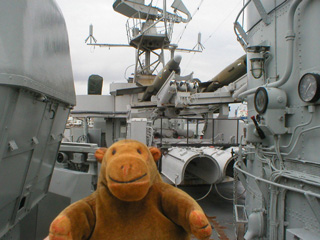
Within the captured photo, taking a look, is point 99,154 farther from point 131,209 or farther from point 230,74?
point 230,74

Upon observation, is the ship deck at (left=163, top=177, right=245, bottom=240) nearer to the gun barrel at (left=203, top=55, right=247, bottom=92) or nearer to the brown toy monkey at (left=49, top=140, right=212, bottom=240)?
A: the brown toy monkey at (left=49, top=140, right=212, bottom=240)

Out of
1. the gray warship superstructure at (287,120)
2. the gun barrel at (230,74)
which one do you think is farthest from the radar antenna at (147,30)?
the gray warship superstructure at (287,120)

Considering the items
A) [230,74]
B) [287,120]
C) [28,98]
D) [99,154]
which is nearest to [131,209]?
[99,154]

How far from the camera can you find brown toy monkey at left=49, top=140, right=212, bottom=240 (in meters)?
1.80

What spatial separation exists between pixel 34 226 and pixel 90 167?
1347mm

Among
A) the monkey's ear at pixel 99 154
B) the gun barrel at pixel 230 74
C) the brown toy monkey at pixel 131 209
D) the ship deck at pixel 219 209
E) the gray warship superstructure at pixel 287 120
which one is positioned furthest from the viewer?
the gun barrel at pixel 230 74

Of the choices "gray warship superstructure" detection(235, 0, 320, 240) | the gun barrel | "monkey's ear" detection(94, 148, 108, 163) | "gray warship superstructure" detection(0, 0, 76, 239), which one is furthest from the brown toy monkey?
the gun barrel

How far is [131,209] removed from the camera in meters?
2.09

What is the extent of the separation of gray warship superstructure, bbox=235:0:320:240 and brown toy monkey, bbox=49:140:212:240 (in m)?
1.43

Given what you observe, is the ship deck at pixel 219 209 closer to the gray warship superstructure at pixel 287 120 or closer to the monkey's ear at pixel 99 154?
the gray warship superstructure at pixel 287 120

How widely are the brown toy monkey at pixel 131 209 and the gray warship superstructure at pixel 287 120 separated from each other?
1.43 metres

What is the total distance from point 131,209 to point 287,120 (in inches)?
99.8

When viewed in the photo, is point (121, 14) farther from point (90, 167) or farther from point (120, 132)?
point (90, 167)

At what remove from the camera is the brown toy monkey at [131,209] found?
1.80 m
